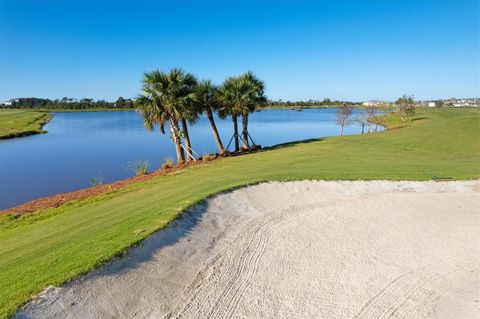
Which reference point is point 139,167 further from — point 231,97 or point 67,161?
point 67,161

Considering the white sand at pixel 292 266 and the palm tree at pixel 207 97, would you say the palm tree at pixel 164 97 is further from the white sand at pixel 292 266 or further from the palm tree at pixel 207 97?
the white sand at pixel 292 266

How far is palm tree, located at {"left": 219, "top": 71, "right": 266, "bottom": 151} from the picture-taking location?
30.7 metres

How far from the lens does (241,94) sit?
30.7 metres

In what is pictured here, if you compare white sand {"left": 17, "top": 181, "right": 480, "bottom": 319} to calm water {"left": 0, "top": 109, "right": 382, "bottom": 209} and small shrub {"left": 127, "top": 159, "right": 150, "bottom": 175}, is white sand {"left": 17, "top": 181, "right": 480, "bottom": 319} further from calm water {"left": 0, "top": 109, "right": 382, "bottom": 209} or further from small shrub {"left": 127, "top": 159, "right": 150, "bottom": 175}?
calm water {"left": 0, "top": 109, "right": 382, "bottom": 209}

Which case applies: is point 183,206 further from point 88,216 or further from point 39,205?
point 39,205

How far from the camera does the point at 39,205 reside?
17438mm

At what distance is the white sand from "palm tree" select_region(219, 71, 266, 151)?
18.0 meters

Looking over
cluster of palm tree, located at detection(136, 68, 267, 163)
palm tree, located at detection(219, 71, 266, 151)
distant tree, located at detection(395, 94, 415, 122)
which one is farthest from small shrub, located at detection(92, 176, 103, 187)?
distant tree, located at detection(395, 94, 415, 122)

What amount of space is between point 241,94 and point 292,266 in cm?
2386

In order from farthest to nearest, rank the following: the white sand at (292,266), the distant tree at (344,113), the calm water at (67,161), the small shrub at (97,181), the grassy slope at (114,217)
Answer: the distant tree at (344,113)
the calm water at (67,161)
the small shrub at (97,181)
the grassy slope at (114,217)
the white sand at (292,266)

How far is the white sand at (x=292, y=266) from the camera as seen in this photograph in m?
6.65

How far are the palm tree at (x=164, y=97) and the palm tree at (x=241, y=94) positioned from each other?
16.0 ft

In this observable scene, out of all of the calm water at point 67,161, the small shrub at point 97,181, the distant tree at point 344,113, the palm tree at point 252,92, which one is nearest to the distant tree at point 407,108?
the distant tree at point 344,113

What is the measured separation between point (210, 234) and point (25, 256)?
4.92 m
